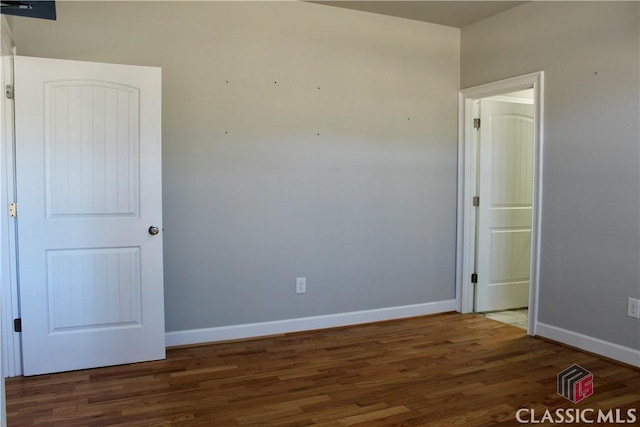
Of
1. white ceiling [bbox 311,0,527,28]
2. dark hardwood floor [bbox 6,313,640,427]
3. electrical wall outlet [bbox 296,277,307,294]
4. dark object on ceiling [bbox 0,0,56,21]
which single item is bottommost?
dark hardwood floor [bbox 6,313,640,427]

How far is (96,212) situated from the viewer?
3.18m

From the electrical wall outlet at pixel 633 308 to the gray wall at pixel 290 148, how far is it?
1597 millimetres

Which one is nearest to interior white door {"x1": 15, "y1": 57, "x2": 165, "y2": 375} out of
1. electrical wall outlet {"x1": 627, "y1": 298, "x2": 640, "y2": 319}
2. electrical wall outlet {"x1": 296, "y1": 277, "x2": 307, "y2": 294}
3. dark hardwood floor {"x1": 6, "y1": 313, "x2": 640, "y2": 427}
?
dark hardwood floor {"x1": 6, "y1": 313, "x2": 640, "y2": 427}

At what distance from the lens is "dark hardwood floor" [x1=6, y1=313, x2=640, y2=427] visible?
258 cm

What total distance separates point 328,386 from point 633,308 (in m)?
2.03

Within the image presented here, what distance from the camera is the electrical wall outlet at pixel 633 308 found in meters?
3.26

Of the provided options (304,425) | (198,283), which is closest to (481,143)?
(198,283)

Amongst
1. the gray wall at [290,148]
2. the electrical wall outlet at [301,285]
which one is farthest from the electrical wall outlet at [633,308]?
the electrical wall outlet at [301,285]

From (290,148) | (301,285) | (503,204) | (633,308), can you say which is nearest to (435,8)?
(290,148)

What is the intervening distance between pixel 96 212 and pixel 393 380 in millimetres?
2091

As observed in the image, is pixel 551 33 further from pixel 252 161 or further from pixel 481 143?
pixel 252 161

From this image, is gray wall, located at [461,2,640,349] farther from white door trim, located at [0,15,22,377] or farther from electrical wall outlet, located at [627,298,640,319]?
white door trim, located at [0,15,22,377]

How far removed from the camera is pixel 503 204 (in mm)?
4691

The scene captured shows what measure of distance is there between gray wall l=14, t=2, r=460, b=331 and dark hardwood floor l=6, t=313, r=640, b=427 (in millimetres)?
527
